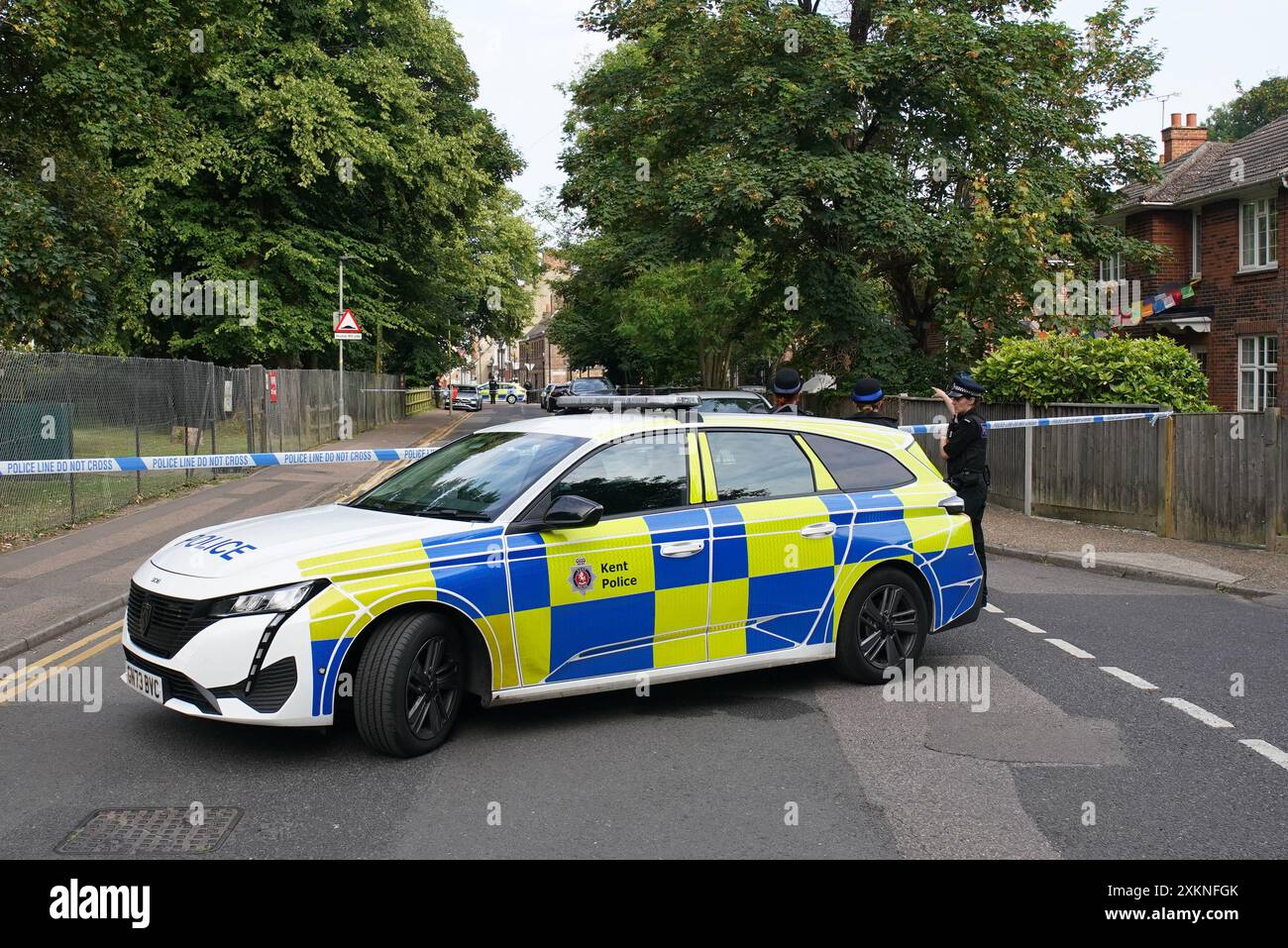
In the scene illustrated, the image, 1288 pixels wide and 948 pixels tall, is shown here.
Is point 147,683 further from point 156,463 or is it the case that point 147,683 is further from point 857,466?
point 156,463

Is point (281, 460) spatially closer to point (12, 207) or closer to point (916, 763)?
point (12, 207)

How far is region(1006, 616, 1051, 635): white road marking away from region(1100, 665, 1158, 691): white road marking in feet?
3.67

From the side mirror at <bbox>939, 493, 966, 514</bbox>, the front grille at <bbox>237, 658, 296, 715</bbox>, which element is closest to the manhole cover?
the front grille at <bbox>237, 658, 296, 715</bbox>

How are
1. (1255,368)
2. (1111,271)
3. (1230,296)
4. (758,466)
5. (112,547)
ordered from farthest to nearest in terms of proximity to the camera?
(1111,271), (1230,296), (1255,368), (112,547), (758,466)

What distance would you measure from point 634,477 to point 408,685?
170cm

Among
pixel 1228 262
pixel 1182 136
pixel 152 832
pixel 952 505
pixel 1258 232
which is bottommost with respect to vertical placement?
pixel 152 832

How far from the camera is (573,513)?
5695 mm

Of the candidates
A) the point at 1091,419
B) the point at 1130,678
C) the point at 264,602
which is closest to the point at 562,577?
the point at 264,602

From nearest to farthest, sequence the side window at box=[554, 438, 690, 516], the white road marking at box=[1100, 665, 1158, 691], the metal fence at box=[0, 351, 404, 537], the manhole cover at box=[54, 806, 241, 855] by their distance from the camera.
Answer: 1. the manhole cover at box=[54, 806, 241, 855]
2. the side window at box=[554, 438, 690, 516]
3. the white road marking at box=[1100, 665, 1158, 691]
4. the metal fence at box=[0, 351, 404, 537]

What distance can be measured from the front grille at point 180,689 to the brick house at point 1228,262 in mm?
25593

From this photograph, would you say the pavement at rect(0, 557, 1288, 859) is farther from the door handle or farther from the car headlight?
the door handle

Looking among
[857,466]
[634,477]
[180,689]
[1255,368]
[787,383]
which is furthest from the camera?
[1255,368]

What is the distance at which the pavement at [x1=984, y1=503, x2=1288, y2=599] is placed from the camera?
11.2 metres

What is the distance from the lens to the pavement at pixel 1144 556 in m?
11.2
